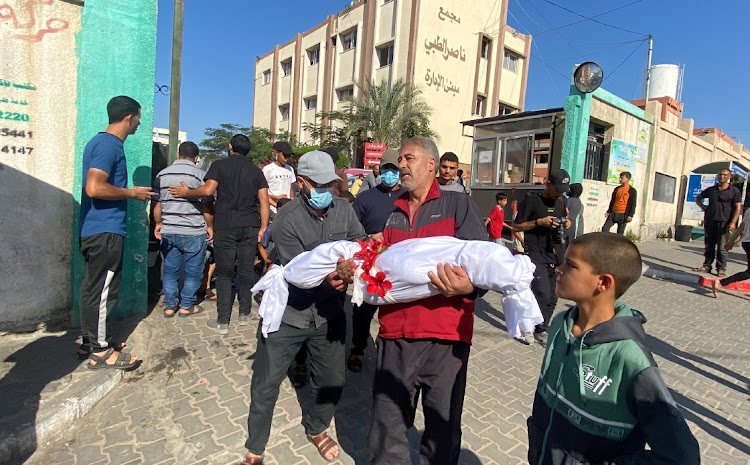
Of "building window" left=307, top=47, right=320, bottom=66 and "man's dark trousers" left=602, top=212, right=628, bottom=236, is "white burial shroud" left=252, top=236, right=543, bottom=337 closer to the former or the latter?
"man's dark trousers" left=602, top=212, right=628, bottom=236

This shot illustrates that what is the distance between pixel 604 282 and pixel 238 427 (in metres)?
2.63

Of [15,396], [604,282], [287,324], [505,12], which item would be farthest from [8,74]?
[505,12]

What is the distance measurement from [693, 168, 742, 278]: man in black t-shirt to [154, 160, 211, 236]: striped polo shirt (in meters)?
9.98

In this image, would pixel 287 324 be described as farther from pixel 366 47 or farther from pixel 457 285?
pixel 366 47

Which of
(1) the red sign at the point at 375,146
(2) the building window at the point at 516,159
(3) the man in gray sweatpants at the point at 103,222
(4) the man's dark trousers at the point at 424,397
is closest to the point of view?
(4) the man's dark trousers at the point at 424,397

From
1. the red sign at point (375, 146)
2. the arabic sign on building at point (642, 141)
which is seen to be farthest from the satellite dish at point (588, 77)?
the red sign at point (375, 146)

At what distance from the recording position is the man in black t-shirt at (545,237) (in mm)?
4656

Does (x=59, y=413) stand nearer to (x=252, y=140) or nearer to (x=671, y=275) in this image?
(x=671, y=275)

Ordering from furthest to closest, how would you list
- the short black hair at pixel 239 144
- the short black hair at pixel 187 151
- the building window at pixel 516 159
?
the building window at pixel 516 159 < the short black hair at pixel 187 151 < the short black hair at pixel 239 144

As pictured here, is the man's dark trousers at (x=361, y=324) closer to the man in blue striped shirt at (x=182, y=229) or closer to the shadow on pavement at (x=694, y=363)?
the man in blue striped shirt at (x=182, y=229)

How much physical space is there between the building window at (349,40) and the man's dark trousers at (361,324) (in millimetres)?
29532

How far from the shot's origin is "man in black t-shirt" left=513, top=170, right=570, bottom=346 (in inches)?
183

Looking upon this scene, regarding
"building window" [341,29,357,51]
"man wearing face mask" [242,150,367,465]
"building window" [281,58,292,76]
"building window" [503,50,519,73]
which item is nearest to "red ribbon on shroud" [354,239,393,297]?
"man wearing face mask" [242,150,367,465]

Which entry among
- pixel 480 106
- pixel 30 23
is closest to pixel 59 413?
pixel 30 23
